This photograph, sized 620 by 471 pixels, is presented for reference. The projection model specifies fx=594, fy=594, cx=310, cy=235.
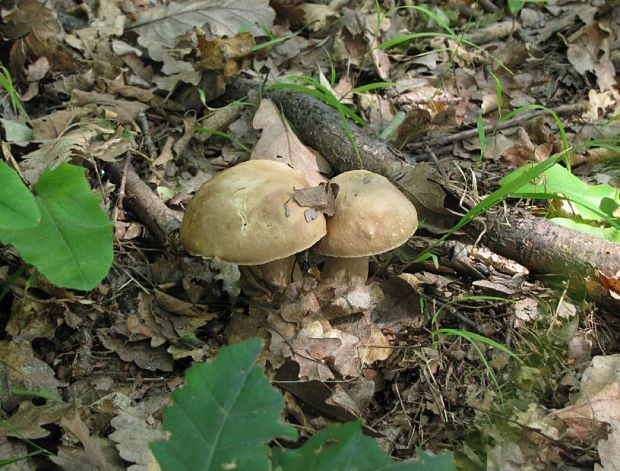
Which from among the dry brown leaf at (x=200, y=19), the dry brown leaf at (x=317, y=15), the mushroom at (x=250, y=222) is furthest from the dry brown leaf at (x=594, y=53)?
the mushroom at (x=250, y=222)

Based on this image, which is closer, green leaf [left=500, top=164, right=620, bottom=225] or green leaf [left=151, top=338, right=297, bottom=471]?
green leaf [left=151, top=338, right=297, bottom=471]

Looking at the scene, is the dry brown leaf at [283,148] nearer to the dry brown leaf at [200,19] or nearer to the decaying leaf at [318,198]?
the decaying leaf at [318,198]

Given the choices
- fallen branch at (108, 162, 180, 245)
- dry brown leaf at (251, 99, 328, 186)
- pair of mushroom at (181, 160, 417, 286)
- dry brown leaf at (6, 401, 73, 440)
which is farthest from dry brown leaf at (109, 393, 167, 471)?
dry brown leaf at (251, 99, 328, 186)

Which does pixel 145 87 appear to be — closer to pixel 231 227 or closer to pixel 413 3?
pixel 231 227

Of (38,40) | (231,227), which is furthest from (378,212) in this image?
(38,40)

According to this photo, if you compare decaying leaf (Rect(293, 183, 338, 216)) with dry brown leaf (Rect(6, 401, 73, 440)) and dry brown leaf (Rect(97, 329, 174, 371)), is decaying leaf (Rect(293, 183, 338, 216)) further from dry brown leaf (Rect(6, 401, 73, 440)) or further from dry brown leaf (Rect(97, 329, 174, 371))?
dry brown leaf (Rect(6, 401, 73, 440))

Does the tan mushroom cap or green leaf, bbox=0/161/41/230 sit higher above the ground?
green leaf, bbox=0/161/41/230
